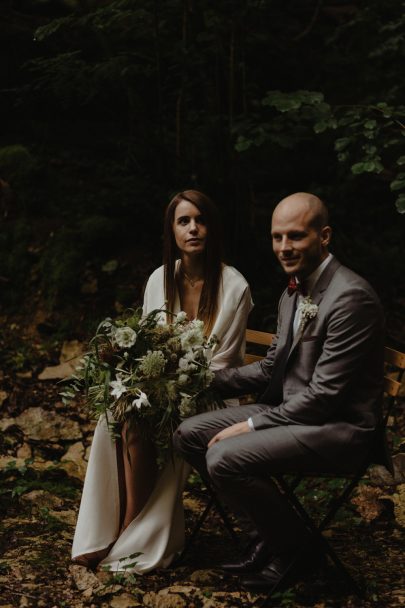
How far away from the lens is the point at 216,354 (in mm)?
3959

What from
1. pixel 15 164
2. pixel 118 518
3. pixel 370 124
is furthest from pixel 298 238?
pixel 15 164

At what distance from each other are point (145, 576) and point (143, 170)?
4.67 metres

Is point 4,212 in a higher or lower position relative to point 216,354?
higher

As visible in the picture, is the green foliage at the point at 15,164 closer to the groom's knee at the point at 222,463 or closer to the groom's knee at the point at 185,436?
the groom's knee at the point at 185,436

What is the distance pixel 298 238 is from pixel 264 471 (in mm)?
1127

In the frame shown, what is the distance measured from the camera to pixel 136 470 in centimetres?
377

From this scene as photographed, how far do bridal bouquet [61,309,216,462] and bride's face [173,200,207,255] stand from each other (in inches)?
21.1

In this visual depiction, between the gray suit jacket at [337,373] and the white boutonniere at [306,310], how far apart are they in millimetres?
19

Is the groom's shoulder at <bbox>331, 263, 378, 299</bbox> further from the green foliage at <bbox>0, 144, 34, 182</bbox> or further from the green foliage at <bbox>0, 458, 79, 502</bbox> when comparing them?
the green foliage at <bbox>0, 144, 34, 182</bbox>

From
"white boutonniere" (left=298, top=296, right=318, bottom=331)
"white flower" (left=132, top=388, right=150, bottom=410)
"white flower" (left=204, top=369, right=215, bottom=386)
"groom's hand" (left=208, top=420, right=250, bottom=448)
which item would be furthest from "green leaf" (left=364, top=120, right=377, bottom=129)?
"white flower" (left=132, top=388, right=150, bottom=410)

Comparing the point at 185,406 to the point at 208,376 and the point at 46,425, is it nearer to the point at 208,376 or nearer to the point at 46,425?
the point at 208,376

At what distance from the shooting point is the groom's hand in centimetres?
329

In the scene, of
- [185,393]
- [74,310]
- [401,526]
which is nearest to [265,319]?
[74,310]

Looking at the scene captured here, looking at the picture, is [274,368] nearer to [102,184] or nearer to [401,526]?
[401,526]
